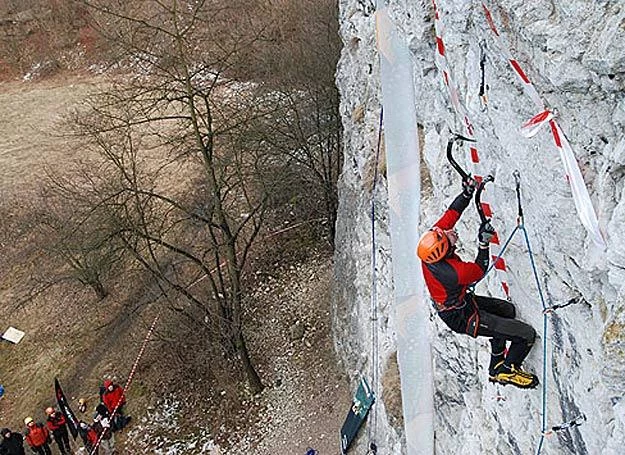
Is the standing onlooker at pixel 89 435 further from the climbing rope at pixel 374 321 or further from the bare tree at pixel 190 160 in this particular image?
the climbing rope at pixel 374 321

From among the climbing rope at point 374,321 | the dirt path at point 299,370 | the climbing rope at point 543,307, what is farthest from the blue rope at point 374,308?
the climbing rope at point 543,307

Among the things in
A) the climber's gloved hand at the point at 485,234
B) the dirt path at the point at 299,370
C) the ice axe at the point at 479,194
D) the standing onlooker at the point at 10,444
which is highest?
the ice axe at the point at 479,194

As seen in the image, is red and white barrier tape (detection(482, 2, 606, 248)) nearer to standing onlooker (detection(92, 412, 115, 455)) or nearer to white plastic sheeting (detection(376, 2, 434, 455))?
white plastic sheeting (detection(376, 2, 434, 455))

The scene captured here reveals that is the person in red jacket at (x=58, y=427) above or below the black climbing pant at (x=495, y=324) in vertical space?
below

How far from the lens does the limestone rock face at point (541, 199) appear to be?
4.29 m

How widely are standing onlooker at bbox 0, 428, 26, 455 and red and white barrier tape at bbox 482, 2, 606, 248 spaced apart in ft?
35.5

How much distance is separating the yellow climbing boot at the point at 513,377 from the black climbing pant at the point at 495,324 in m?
0.07

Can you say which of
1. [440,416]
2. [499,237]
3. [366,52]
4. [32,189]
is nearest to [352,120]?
[366,52]

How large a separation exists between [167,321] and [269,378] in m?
3.05

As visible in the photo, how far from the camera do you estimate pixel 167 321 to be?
15.9m

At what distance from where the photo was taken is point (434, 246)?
5637 mm

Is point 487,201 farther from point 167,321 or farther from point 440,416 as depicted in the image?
point 167,321

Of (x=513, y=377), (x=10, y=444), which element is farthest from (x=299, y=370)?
(x=513, y=377)

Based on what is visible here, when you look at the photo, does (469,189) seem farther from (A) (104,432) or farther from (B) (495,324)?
(A) (104,432)
